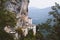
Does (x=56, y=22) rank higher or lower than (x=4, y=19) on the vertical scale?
lower

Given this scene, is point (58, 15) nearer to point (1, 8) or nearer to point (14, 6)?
point (1, 8)

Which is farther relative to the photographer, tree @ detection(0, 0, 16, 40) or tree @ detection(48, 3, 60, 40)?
tree @ detection(48, 3, 60, 40)

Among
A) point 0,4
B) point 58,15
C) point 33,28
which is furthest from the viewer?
point 33,28

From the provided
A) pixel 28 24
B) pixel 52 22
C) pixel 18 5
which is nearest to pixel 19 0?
pixel 18 5

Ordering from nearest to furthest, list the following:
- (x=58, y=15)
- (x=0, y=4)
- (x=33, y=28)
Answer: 1. (x=0, y=4)
2. (x=58, y=15)
3. (x=33, y=28)

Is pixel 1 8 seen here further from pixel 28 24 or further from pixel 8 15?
pixel 28 24

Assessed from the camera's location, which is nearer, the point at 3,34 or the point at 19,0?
the point at 3,34

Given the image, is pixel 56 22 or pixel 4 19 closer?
pixel 4 19

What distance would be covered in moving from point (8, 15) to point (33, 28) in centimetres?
2179

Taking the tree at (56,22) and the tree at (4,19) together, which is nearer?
the tree at (4,19)

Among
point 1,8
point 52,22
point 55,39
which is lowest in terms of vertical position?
point 55,39

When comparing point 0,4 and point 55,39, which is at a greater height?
point 0,4

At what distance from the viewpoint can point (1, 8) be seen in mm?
19844

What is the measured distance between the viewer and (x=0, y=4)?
19797mm
